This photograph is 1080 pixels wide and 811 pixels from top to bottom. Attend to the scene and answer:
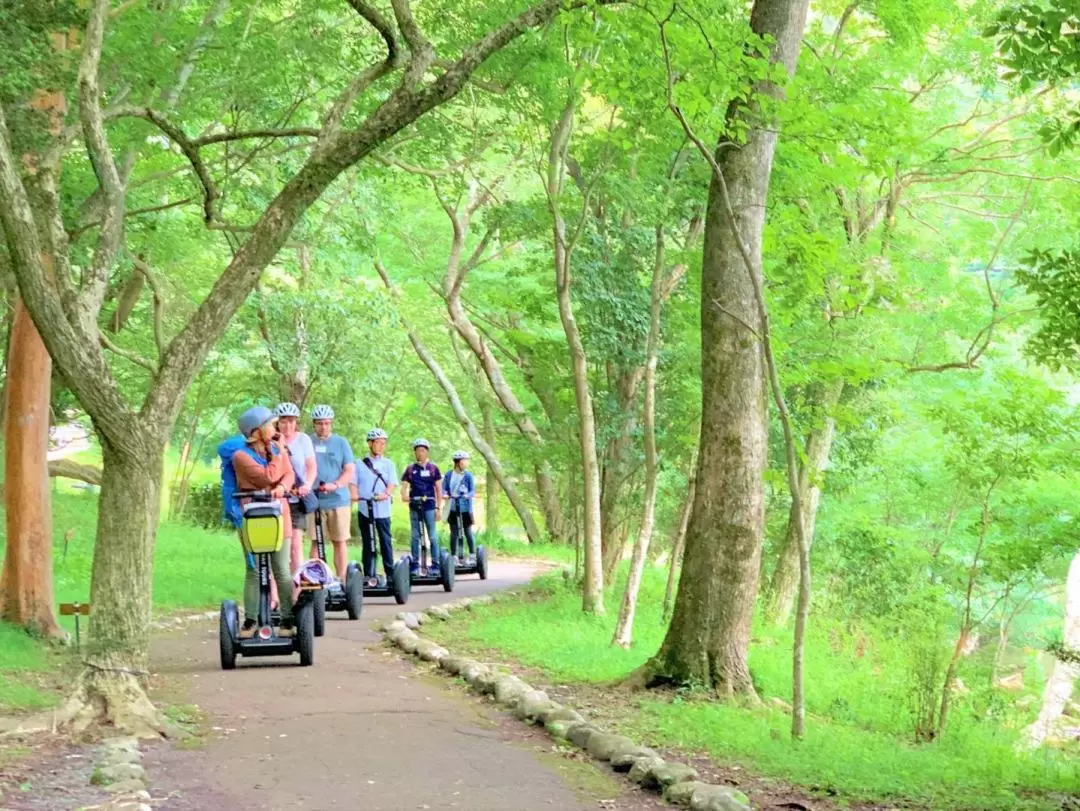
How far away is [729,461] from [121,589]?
4333 millimetres

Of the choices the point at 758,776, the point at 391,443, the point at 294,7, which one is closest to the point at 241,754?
the point at 758,776

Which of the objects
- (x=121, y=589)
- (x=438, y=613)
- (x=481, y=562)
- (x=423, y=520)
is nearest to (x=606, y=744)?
(x=121, y=589)

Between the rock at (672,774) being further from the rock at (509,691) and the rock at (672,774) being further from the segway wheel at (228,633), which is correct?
the segway wheel at (228,633)

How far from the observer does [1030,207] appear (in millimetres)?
17219

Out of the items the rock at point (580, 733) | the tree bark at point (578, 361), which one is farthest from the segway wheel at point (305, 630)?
the tree bark at point (578, 361)

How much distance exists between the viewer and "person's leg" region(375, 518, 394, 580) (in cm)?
1321

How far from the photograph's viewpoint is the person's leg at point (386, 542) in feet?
43.3

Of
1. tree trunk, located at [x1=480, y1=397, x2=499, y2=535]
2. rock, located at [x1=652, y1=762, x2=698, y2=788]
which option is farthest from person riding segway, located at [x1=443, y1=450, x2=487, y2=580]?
rock, located at [x1=652, y1=762, x2=698, y2=788]

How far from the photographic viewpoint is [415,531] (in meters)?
15.0

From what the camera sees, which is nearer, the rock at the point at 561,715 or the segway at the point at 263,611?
the rock at the point at 561,715

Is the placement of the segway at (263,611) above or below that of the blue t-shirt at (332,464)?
below

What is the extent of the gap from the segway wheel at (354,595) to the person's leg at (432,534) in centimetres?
266

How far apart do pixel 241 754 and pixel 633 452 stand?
10970 millimetres

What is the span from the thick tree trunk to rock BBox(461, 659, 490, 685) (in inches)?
103
